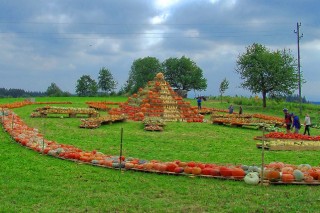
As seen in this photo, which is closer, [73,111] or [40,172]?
[40,172]

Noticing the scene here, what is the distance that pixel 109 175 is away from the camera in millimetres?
11500

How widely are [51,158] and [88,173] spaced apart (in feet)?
9.19

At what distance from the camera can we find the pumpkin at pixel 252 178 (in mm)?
10586

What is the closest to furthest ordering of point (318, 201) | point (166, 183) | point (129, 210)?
point (129, 210)
point (318, 201)
point (166, 183)

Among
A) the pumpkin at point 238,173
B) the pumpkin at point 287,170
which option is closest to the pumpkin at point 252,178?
the pumpkin at point 238,173

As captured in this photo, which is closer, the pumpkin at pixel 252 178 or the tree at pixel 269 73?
the pumpkin at pixel 252 178

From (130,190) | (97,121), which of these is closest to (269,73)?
(97,121)

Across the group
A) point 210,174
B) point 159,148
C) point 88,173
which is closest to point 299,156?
point 159,148

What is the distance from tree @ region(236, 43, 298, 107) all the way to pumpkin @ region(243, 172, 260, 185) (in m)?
46.0

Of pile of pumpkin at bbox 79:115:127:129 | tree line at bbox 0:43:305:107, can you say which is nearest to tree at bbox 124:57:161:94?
tree line at bbox 0:43:305:107

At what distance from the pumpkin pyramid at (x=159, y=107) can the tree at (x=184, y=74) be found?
194ft

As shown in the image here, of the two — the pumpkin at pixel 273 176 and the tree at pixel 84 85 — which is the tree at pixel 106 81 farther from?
the pumpkin at pixel 273 176

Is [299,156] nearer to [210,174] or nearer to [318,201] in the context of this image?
[210,174]

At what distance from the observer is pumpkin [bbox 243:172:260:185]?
10.6 meters
